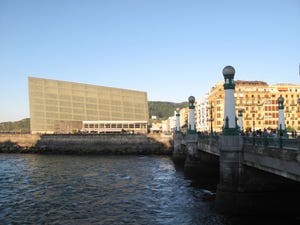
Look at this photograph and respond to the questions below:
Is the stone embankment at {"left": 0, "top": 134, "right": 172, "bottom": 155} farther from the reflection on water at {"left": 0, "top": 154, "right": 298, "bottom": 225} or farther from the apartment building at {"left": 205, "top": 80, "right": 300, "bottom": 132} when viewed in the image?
the reflection on water at {"left": 0, "top": 154, "right": 298, "bottom": 225}

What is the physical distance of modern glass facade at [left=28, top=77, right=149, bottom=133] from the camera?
158m

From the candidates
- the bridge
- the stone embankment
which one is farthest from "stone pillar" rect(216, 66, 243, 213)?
the stone embankment

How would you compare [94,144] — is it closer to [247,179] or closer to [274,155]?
[247,179]

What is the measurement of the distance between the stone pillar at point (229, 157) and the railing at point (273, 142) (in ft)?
2.98

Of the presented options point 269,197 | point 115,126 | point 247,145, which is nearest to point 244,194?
point 269,197

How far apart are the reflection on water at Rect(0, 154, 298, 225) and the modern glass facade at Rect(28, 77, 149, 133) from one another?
11426 centimetres

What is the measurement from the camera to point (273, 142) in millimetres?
20562

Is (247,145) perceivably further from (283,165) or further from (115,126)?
(115,126)

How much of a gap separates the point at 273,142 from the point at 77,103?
15120 cm

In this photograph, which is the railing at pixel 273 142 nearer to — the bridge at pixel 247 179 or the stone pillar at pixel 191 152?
the bridge at pixel 247 179

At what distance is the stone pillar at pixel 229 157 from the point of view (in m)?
23.8

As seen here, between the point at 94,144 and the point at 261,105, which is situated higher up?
the point at 261,105

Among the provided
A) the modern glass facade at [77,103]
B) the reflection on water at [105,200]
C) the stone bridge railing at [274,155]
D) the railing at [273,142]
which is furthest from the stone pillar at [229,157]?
the modern glass facade at [77,103]

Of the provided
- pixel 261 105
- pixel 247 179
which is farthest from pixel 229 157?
pixel 261 105
